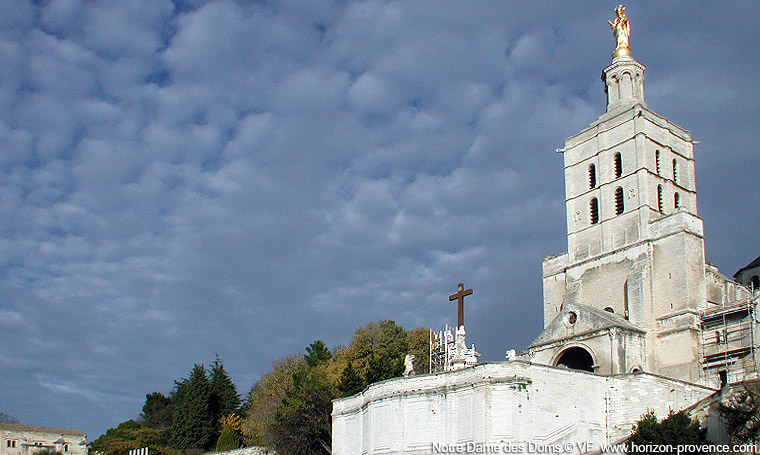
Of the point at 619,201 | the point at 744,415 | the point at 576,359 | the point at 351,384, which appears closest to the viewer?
the point at 744,415

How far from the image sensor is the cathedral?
1388 inches

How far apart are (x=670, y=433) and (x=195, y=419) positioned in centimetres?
4025

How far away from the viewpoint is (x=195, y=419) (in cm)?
6056

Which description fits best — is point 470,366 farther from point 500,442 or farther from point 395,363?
point 395,363

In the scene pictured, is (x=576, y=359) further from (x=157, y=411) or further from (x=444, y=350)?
(x=157, y=411)

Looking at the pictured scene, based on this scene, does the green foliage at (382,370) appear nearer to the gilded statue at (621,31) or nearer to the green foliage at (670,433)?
the green foliage at (670,433)

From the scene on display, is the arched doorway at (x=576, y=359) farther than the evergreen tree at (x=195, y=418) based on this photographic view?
No

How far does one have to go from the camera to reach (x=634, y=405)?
36875 mm

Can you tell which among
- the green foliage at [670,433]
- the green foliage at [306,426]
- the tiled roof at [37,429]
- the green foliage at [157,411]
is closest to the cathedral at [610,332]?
the green foliage at [306,426]

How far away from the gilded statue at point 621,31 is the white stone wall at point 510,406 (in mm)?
25231

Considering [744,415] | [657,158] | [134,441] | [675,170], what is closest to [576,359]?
[657,158]

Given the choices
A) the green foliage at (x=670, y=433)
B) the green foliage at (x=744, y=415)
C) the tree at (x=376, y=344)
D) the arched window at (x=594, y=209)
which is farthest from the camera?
the tree at (x=376, y=344)

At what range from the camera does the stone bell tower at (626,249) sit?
141 feet

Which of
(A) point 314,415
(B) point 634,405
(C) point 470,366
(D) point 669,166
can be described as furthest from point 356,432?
(D) point 669,166
